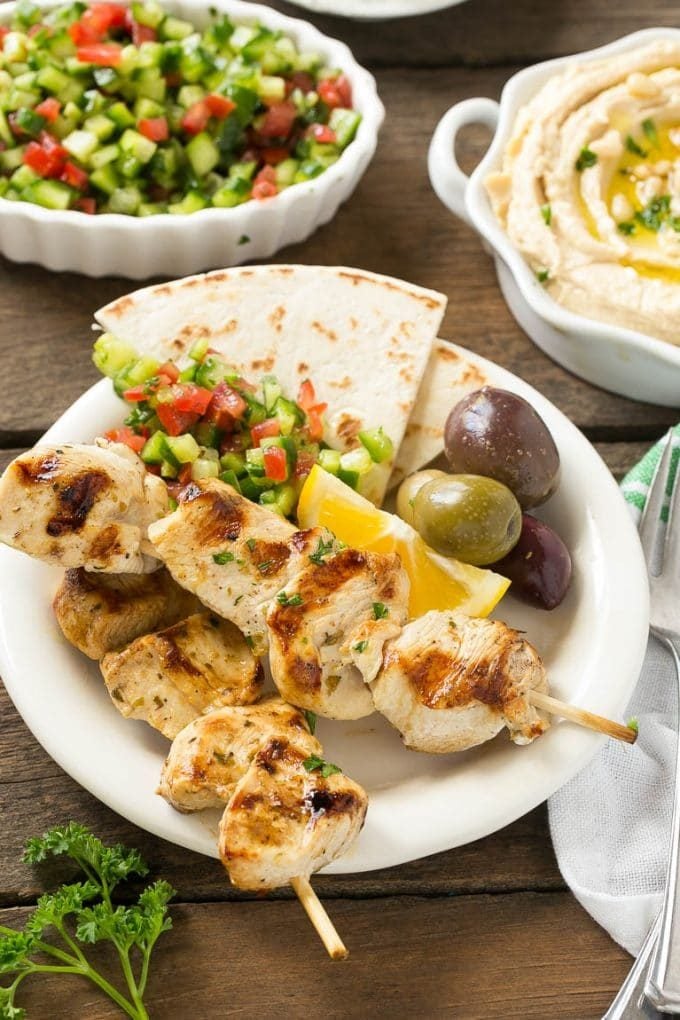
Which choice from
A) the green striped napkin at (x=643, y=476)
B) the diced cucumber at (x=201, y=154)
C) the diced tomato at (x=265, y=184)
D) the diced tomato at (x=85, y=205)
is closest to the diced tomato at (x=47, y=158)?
the diced tomato at (x=85, y=205)

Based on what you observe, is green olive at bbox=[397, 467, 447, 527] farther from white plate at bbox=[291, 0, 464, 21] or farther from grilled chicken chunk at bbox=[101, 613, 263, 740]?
white plate at bbox=[291, 0, 464, 21]

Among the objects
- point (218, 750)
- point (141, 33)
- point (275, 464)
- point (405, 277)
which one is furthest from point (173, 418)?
point (141, 33)

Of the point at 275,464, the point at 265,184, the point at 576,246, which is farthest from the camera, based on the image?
the point at 265,184

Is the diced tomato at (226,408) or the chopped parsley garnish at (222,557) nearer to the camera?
the chopped parsley garnish at (222,557)

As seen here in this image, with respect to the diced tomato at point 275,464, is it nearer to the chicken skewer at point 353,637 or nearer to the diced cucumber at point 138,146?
the chicken skewer at point 353,637

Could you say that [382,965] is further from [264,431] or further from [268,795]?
[264,431]

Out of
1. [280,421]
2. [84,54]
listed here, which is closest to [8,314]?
[84,54]
